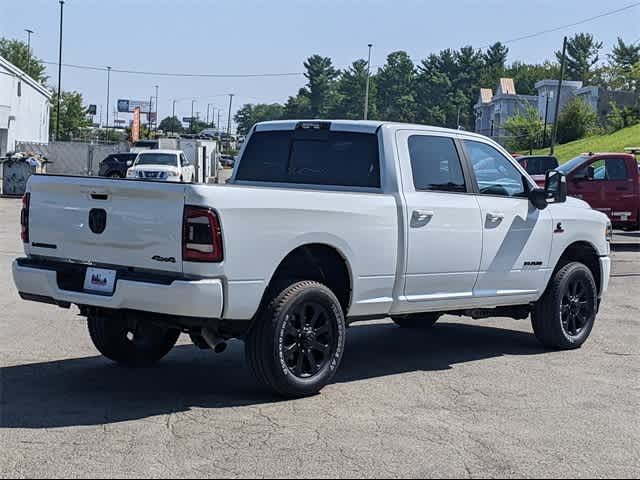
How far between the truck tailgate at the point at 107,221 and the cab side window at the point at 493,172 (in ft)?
10.7

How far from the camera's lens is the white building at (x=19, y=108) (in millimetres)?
58647

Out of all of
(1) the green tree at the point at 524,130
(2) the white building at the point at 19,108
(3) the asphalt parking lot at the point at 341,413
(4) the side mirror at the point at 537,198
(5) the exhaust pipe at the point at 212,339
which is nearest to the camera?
(3) the asphalt parking lot at the point at 341,413

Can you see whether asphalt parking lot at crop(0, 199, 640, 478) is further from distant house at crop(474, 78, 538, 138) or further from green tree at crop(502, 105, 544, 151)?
distant house at crop(474, 78, 538, 138)

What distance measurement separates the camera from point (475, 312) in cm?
902

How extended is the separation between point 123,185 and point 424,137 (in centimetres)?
282

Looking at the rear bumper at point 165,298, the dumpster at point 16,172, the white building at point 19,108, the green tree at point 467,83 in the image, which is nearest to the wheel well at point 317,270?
the rear bumper at point 165,298

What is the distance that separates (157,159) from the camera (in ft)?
119

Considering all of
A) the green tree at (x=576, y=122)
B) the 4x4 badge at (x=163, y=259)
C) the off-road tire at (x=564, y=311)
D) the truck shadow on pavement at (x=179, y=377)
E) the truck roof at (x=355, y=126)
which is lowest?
the truck shadow on pavement at (x=179, y=377)

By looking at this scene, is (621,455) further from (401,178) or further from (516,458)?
(401,178)

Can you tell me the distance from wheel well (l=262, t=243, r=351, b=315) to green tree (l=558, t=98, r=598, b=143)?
273 feet

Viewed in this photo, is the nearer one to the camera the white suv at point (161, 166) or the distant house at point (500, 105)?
the white suv at point (161, 166)

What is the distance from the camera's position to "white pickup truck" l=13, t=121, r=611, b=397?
21.6 ft

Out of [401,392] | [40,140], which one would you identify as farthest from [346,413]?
[40,140]

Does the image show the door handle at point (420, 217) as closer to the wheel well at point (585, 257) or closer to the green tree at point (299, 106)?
the wheel well at point (585, 257)
